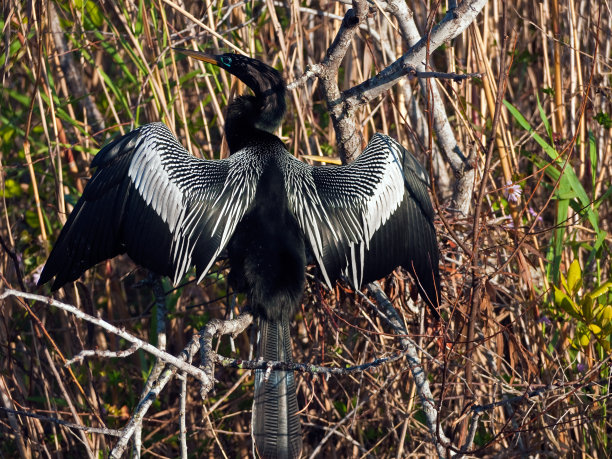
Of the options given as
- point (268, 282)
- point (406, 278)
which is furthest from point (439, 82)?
point (268, 282)

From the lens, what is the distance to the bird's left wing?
2590mm

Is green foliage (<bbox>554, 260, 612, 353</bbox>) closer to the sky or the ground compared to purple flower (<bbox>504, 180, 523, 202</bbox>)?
closer to the ground

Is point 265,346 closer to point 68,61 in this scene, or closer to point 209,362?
point 209,362

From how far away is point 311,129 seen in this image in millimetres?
3248

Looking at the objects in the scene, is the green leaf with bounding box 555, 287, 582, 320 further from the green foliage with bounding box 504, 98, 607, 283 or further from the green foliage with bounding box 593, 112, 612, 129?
the green foliage with bounding box 593, 112, 612, 129

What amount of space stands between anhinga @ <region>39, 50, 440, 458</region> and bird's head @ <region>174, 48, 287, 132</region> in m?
0.01

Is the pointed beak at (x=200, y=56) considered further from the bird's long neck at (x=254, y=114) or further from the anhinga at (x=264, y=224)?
the bird's long neck at (x=254, y=114)

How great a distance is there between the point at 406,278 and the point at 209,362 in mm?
1126

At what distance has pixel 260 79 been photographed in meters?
2.88

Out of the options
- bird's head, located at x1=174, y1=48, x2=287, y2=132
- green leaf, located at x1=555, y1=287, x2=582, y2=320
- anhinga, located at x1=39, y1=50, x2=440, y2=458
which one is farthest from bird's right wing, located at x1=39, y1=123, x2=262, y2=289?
green leaf, located at x1=555, y1=287, x2=582, y2=320

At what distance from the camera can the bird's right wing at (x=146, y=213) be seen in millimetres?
2533

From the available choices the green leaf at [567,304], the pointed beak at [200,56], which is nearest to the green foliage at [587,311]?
the green leaf at [567,304]

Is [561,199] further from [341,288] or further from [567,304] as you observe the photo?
[341,288]

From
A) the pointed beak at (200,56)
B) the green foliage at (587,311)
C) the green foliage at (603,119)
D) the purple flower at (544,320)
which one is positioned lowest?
the purple flower at (544,320)
